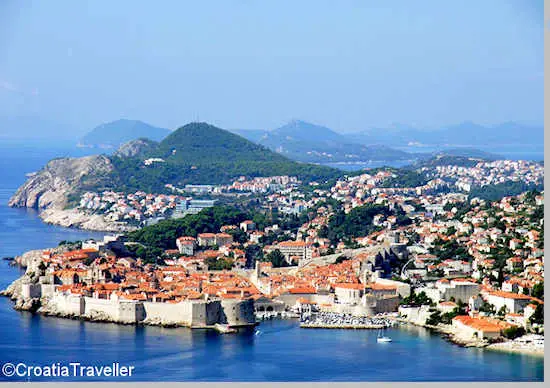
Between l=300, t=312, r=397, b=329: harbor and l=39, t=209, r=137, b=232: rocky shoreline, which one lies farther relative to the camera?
l=39, t=209, r=137, b=232: rocky shoreline

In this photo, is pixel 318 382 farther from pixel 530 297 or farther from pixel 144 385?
pixel 530 297

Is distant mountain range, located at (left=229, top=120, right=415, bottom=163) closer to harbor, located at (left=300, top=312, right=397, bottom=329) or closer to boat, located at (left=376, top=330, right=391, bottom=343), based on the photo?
harbor, located at (left=300, top=312, right=397, bottom=329)

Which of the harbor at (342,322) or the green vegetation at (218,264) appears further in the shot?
the green vegetation at (218,264)

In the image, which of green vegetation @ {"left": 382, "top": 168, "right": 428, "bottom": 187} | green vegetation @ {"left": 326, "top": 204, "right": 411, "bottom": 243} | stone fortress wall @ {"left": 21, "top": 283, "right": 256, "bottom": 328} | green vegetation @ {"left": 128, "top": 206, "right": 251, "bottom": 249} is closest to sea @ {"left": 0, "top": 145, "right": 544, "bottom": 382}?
stone fortress wall @ {"left": 21, "top": 283, "right": 256, "bottom": 328}

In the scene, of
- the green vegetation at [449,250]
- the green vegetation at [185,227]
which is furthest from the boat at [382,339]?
the green vegetation at [185,227]

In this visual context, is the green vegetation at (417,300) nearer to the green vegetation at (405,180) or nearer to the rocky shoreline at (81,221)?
the rocky shoreline at (81,221)

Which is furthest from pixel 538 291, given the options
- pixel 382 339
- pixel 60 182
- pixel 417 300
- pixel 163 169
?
pixel 163 169
